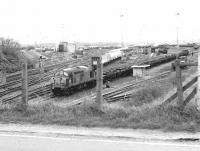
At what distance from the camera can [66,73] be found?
99.0ft

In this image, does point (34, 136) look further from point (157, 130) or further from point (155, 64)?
point (155, 64)

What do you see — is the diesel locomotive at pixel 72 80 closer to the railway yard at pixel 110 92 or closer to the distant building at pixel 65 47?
the railway yard at pixel 110 92

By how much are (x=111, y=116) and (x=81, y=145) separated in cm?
222

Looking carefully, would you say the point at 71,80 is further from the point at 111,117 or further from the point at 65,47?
the point at 65,47

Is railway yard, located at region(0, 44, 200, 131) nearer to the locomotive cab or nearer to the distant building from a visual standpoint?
the locomotive cab

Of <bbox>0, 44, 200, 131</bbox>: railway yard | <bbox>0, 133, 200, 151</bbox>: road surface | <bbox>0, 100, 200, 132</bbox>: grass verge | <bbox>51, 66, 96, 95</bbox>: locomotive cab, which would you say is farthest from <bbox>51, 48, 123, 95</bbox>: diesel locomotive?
<bbox>0, 133, 200, 151</bbox>: road surface

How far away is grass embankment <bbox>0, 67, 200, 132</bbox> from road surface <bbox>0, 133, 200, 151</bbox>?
110cm

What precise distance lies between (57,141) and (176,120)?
2.97 m

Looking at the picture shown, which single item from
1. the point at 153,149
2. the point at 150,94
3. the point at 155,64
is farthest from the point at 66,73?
the point at 153,149

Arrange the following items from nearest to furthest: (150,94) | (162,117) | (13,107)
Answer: (162,117), (13,107), (150,94)

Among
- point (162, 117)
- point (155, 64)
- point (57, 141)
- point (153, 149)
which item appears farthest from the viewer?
point (155, 64)

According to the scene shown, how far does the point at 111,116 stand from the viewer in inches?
354

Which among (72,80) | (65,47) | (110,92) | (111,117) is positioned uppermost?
(65,47)

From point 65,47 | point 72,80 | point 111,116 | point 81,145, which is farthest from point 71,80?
point 65,47
